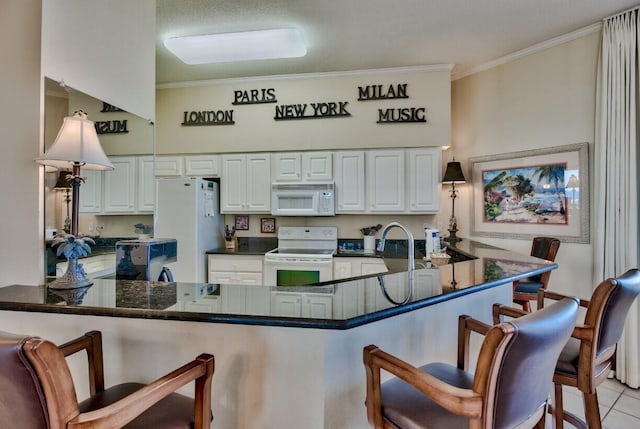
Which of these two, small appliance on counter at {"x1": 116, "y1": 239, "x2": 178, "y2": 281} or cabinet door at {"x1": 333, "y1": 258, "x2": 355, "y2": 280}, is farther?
cabinet door at {"x1": 333, "y1": 258, "x2": 355, "y2": 280}

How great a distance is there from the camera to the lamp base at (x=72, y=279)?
1.45 metres

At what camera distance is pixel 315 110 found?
395 cm

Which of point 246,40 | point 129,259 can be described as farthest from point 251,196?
point 129,259

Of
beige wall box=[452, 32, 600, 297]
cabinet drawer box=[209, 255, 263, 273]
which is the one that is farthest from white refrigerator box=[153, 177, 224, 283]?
beige wall box=[452, 32, 600, 297]

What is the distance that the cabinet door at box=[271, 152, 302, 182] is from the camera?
3934 millimetres

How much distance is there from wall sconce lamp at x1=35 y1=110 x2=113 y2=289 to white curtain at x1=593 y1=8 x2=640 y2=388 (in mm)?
3628

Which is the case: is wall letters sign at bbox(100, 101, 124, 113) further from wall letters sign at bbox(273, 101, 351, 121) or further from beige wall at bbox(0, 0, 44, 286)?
wall letters sign at bbox(273, 101, 351, 121)

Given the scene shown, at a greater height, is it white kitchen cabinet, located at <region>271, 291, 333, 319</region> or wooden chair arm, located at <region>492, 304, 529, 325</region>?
white kitchen cabinet, located at <region>271, 291, 333, 319</region>

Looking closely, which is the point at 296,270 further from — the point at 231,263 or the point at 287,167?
the point at 287,167

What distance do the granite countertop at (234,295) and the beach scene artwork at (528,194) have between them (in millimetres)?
1955

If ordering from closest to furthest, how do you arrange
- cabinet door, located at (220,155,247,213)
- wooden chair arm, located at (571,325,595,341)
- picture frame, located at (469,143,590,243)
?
wooden chair arm, located at (571,325,595,341) → picture frame, located at (469,143,590,243) → cabinet door, located at (220,155,247,213)

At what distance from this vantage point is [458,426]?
3.10 ft

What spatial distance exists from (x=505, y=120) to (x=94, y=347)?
404 cm

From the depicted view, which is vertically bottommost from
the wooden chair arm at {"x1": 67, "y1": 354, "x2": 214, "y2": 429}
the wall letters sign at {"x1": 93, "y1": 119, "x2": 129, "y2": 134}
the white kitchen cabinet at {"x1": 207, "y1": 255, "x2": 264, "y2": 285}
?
the white kitchen cabinet at {"x1": 207, "y1": 255, "x2": 264, "y2": 285}
